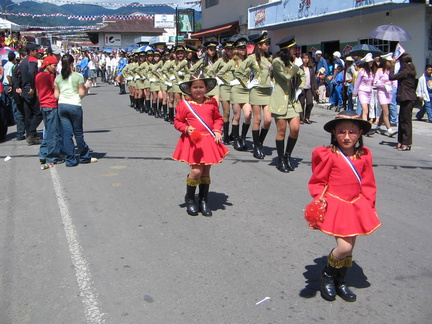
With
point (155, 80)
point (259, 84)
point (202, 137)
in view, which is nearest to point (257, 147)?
point (259, 84)

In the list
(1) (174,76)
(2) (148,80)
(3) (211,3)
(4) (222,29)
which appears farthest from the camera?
(3) (211,3)

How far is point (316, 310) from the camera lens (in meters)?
3.74

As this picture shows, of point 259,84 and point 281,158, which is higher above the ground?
point 259,84

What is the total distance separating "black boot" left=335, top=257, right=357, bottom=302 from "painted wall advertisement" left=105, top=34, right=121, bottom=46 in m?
60.4

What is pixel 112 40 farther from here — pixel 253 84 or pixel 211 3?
pixel 253 84

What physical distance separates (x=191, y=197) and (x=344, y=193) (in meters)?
2.47

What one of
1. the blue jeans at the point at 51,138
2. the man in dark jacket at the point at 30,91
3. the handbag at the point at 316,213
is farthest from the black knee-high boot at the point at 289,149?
the man in dark jacket at the point at 30,91

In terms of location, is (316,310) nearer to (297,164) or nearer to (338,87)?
(297,164)

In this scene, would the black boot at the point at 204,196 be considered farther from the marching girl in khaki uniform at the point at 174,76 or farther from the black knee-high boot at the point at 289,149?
the marching girl in khaki uniform at the point at 174,76

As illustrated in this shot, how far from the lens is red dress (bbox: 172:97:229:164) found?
5594mm

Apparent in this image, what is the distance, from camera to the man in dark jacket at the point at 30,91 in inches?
406

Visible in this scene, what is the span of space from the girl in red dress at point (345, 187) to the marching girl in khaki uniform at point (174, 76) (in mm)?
8993

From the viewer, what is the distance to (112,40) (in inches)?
2398

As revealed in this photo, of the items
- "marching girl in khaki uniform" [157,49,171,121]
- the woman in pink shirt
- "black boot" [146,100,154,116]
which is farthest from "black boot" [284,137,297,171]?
"black boot" [146,100,154,116]
